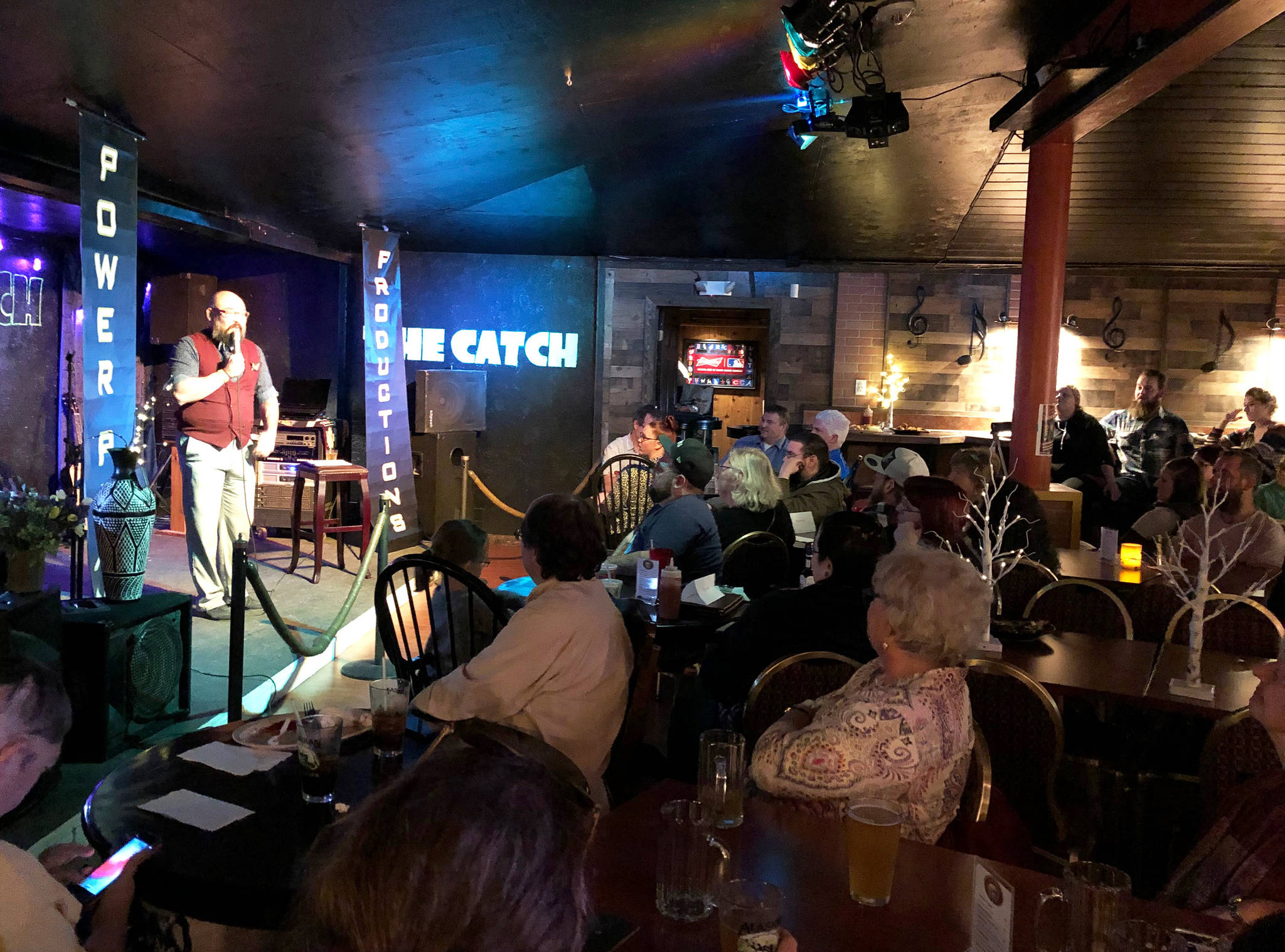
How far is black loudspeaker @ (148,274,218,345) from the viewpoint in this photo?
28.0 ft

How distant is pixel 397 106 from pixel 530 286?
4.01 metres

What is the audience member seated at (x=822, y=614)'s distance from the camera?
255 centimetres

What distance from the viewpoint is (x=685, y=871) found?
1.37 meters

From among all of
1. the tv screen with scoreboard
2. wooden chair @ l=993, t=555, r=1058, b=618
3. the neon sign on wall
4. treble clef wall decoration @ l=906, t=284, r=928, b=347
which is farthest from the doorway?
wooden chair @ l=993, t=555, r=1058, b=618

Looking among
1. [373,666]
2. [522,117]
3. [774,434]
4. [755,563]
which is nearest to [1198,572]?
[755,563]

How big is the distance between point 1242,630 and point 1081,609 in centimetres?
53

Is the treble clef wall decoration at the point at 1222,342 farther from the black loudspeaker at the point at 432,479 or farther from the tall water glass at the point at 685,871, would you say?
the tall water glass at the point at 685,871

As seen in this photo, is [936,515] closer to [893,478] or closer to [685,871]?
[893,478]

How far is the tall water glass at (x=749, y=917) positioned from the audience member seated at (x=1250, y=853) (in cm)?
74

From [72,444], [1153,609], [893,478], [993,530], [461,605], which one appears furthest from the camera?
[72,444]

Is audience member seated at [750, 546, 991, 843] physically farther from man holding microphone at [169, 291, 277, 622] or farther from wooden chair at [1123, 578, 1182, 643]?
man holding microphone at [169, 291, 277, 622]

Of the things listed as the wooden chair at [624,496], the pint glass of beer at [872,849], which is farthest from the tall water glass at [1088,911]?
the wooden chair at [624,496]

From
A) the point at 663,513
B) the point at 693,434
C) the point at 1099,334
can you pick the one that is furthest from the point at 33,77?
the point at 1099,334

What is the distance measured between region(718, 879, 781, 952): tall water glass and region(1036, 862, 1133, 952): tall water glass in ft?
1.25
